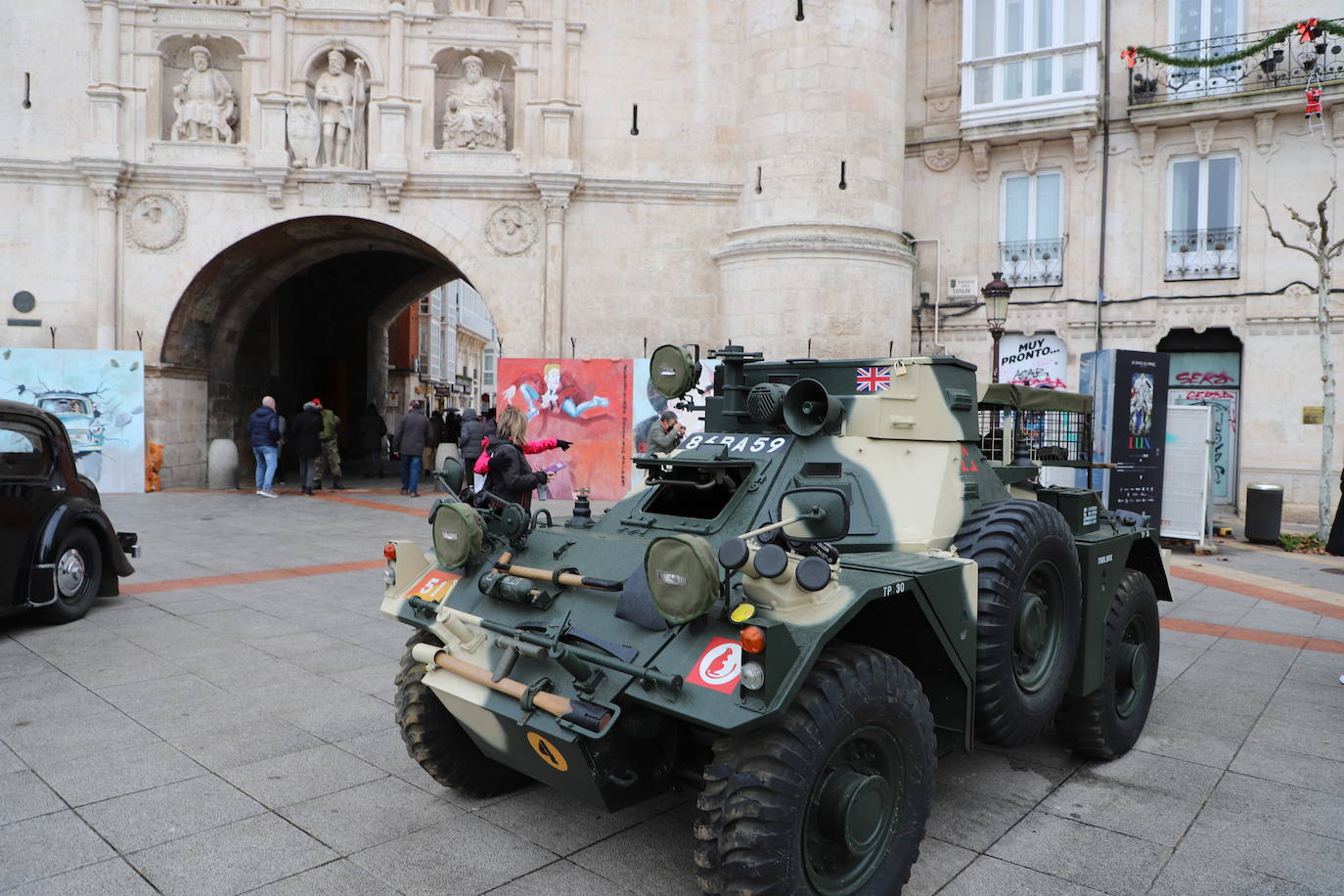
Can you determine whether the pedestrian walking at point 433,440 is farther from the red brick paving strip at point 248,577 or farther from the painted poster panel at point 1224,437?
the painted poster panel at point 1224,437

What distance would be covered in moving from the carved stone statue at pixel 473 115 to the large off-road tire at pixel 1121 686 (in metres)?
14.9

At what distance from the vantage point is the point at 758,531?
12.5ft

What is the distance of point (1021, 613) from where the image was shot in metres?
4.26

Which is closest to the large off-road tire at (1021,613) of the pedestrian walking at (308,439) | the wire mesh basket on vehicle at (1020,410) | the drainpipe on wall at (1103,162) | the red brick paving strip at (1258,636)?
the wire mesh basket on vehicle at (1020,410)

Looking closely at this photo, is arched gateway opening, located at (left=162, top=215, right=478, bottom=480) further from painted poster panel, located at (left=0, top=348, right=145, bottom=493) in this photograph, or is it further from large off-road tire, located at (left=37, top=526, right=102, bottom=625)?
large off-road tire, located at (left=37, top=526, right=102, bottom=625)

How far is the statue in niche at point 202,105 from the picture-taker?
55.8 feet

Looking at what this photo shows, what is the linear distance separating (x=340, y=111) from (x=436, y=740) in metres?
15.7

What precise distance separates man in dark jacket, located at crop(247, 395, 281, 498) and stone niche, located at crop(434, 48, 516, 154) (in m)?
5.68

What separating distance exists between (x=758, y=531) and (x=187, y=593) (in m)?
6.80

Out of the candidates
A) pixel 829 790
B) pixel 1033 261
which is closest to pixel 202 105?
pixel 1033 261

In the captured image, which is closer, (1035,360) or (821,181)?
(821,181)

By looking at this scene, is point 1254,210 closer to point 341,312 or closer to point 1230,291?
point 1230,291

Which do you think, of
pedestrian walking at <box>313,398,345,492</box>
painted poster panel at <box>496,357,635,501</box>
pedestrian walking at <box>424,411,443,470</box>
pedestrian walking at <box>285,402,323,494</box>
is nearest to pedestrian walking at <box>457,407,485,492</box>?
painted poster panel at <box>496,357,635,501</box>

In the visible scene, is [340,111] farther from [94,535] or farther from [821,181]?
[94,535]
